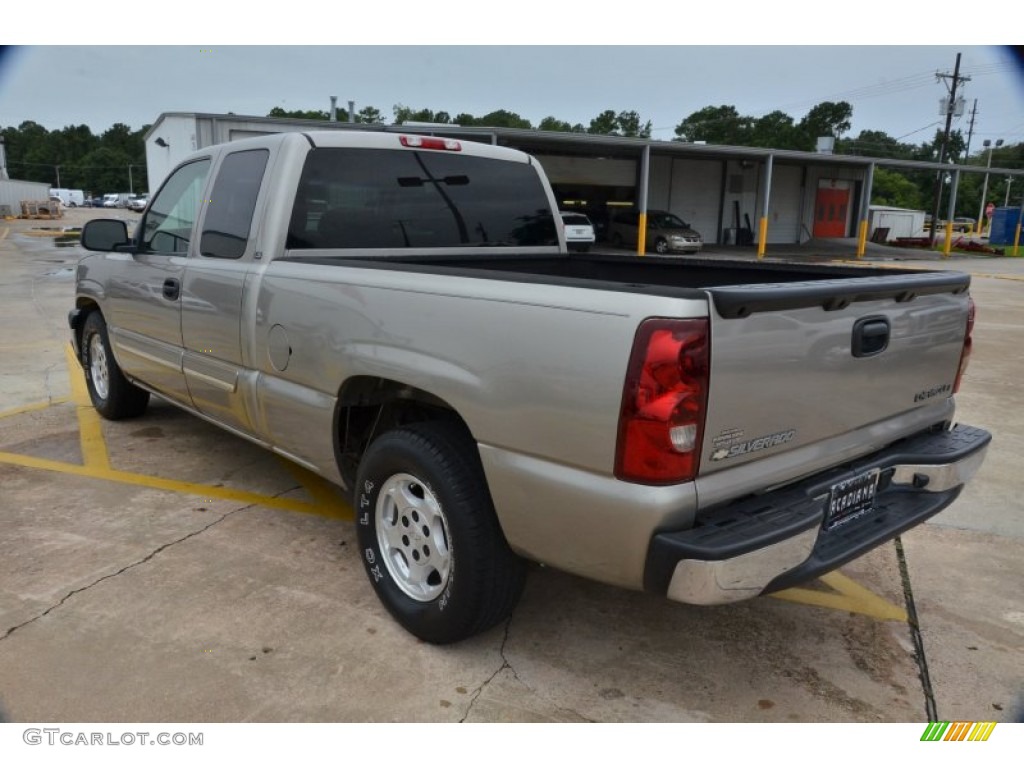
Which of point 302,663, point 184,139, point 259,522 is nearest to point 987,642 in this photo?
point 302,663

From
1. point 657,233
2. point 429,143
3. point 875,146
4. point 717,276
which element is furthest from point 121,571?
point 875,146

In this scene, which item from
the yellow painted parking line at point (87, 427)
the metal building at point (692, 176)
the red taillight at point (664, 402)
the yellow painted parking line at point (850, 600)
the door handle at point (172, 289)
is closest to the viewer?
the red taillight at point (664, 402)

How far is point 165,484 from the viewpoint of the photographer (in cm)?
464

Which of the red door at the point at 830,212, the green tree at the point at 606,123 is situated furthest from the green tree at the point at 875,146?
the red door at the point at 830,212

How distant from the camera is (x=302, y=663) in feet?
9.41

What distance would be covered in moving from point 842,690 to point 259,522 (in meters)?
2.90

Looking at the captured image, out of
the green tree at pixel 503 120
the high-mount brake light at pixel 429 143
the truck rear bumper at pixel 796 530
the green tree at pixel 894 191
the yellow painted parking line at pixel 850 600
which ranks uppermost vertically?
the green tree at pixel 503 120

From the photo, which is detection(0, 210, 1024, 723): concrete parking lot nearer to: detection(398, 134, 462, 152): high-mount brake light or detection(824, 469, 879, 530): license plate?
detection(824, 469, 879, 530): license plate

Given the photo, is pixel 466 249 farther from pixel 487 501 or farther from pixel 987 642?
pixel 987 642

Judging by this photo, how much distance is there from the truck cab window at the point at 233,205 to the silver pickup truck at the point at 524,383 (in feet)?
0.06

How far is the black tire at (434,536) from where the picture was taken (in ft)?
8.79

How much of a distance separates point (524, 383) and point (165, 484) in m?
3.16

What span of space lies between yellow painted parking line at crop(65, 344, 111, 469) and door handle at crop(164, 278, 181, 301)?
4.41 ft
